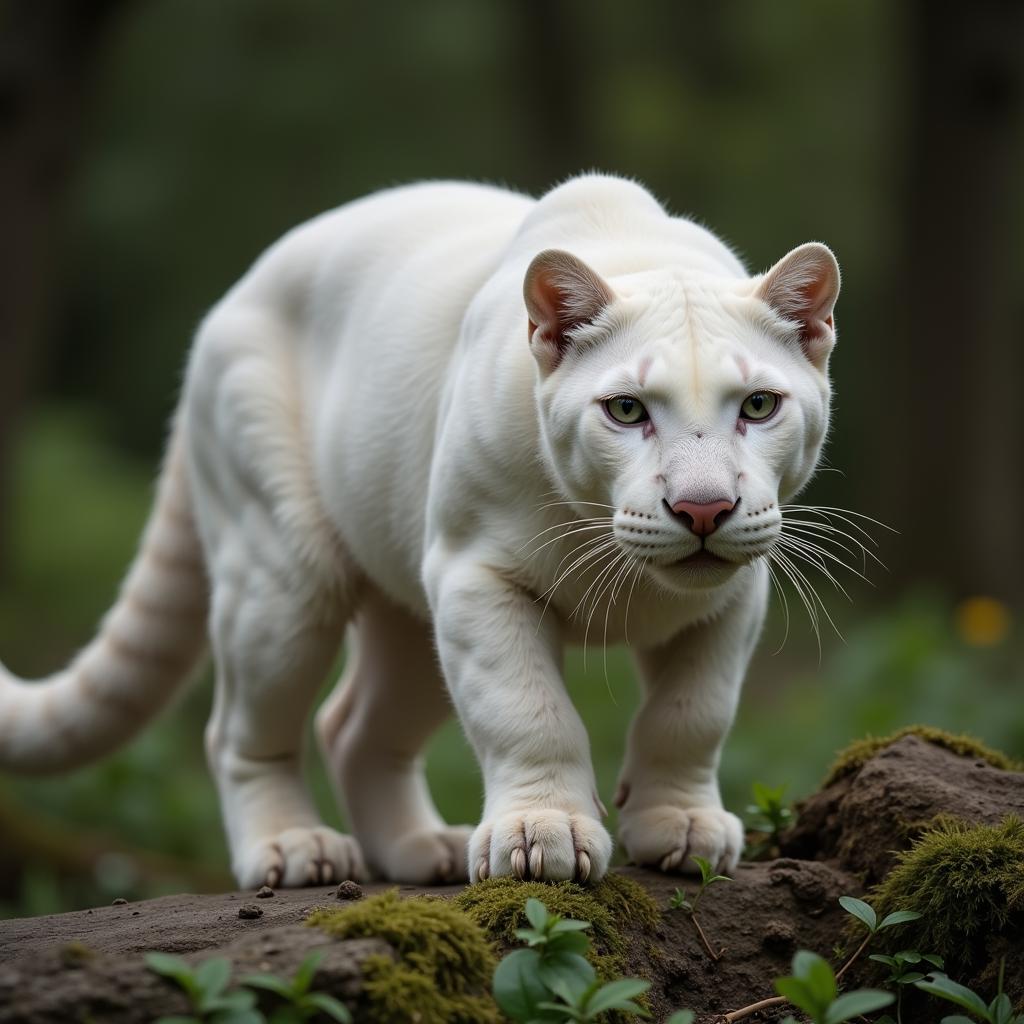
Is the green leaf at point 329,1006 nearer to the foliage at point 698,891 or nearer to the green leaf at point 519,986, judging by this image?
the green leaf at point 519,986

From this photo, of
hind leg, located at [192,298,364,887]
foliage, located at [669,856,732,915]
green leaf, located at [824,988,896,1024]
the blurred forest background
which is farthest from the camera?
the blurred forest background

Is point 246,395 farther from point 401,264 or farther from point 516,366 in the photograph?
point 516,366

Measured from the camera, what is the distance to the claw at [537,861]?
3.42 metres

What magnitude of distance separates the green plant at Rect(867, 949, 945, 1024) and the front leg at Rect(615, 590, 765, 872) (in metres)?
0.59

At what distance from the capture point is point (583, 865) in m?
3.45

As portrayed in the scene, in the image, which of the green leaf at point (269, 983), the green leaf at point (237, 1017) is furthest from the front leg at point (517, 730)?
the green leaf at point (237, 1017)

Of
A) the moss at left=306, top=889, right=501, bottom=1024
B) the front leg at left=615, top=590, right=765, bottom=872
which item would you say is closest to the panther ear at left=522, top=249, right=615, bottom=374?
the front leg at left=615, top=590, right=765, bottom=872

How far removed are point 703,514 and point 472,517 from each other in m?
0.87

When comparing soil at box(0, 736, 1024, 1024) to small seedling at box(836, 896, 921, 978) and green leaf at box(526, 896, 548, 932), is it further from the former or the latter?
green leaf at box(526, 896, 548, 932)

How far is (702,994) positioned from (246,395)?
2.41 meters

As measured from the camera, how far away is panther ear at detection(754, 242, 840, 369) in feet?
11.9

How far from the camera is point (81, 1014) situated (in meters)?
2.58

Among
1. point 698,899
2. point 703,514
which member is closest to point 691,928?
point 698,899

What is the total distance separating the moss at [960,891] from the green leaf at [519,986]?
3.35ft
